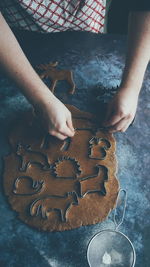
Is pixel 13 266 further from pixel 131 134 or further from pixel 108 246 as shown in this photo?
pixel 131 134

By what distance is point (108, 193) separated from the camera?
108 cm

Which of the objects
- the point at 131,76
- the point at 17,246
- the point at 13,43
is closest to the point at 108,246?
the point at 17,246

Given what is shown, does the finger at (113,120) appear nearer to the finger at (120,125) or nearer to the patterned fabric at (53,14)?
the finger at (120,125)

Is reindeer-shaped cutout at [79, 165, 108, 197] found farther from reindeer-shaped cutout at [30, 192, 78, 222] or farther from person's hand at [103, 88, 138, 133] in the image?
person's hand at [103, 88, 138, 133]

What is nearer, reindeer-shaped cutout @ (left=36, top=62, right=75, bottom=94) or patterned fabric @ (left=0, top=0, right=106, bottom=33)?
patterned fabric @ (left=0, top=0, right=106, bottom=33)

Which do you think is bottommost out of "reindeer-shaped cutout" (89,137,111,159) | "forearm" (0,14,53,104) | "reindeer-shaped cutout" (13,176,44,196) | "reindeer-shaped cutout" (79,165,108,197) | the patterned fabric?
"reindeer-shaped cutout" (13,176,44,196)

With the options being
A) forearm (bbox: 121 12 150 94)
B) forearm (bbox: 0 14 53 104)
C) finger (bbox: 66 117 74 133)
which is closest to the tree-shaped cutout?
finger (bbox: 66 117 74 133)

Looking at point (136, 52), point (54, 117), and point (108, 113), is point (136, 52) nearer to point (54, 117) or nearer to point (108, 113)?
point (108, 113)

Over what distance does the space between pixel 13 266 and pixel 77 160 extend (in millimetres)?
417

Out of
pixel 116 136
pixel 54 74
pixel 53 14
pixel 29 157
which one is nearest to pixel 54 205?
pixel 29 157

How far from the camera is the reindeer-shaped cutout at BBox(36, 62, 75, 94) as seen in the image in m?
1.36

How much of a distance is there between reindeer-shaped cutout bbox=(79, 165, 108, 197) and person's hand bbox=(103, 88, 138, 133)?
171mm

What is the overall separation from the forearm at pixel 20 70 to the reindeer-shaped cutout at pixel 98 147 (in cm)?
25

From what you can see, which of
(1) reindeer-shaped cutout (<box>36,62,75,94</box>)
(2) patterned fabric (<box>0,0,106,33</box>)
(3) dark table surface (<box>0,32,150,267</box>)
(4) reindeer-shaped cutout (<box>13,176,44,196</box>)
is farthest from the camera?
(1) reindeer-shaped cutout (<box>36,62,75,94</box>)
